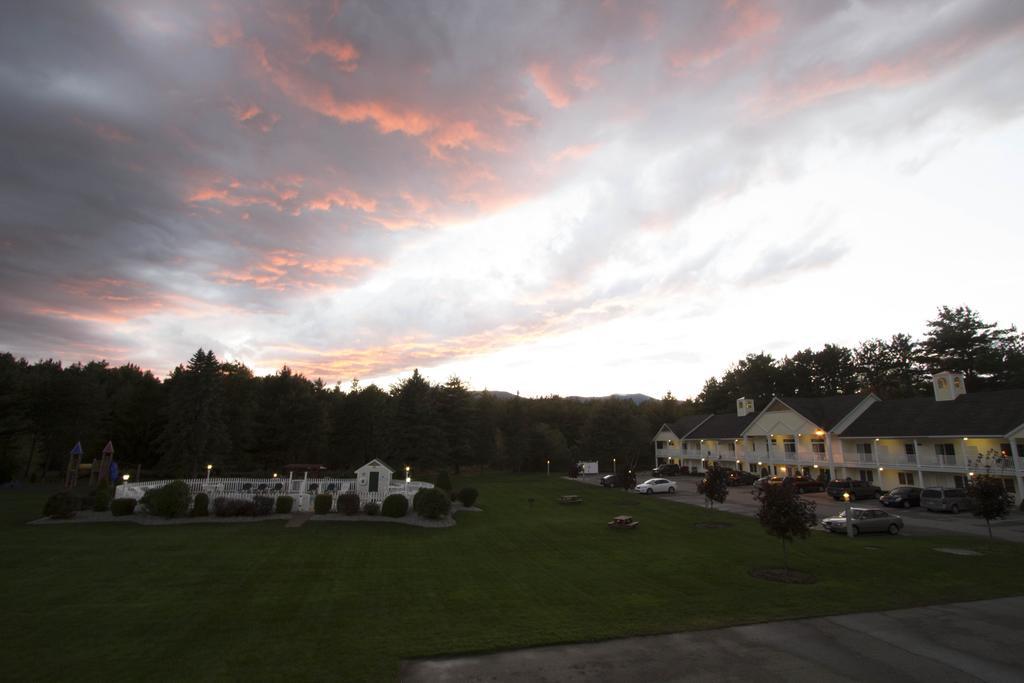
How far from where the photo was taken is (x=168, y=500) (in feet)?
88.3

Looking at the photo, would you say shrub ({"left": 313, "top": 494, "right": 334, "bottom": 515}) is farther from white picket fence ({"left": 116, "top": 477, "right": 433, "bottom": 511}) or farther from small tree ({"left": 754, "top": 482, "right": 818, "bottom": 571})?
small tree ({"left": 754, "top": 482, "right": 818, "bottom": 571})

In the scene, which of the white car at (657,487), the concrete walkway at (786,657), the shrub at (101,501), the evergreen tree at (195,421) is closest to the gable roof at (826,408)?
the white car at (657,487)

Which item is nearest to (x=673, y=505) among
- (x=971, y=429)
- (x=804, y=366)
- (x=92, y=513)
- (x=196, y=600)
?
(x=971, y=429)

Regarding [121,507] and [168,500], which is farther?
[121,507]

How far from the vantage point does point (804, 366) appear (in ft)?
295

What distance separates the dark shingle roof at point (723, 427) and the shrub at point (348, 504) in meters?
51.5

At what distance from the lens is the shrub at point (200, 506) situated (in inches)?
1083

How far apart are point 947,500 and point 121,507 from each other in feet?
167

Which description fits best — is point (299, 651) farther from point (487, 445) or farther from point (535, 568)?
point (487, 445)

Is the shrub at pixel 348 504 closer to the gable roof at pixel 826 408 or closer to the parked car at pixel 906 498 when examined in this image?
the parked car at pixel 906 498

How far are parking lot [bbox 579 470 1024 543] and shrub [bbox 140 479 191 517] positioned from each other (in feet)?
101

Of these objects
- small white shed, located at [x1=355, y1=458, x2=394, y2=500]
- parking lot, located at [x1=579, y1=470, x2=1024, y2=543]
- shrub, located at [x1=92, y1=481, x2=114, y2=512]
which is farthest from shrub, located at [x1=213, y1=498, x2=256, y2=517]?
parking lot, located at [x1=579, y1=470, x2=1024, y2=543]

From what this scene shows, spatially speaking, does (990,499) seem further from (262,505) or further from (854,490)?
(262,505)

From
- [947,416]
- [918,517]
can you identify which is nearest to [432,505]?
[918,517]
